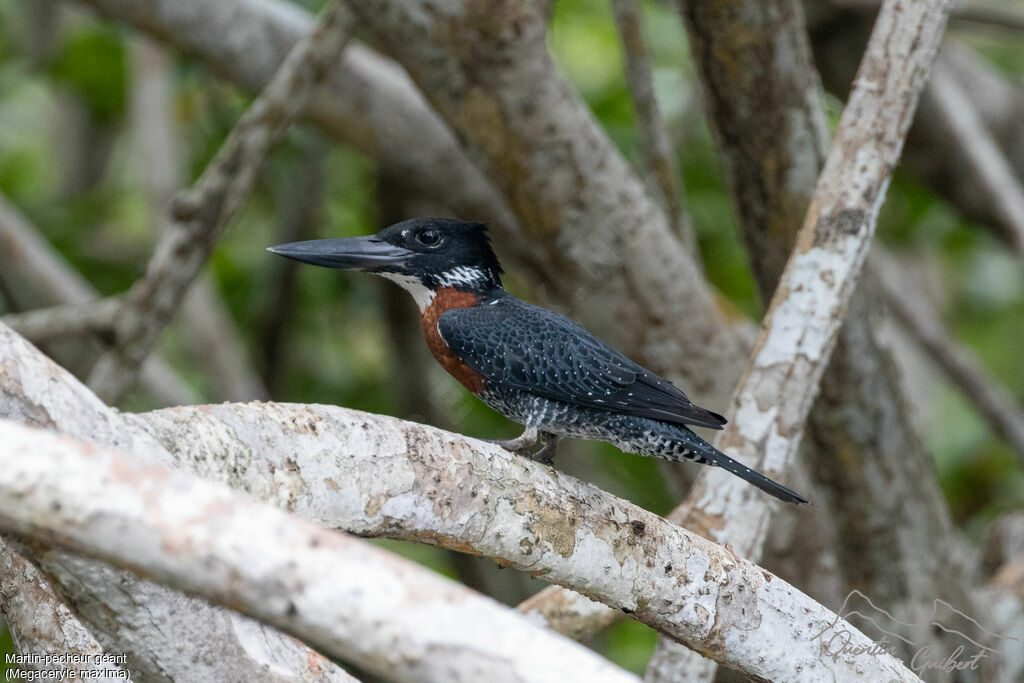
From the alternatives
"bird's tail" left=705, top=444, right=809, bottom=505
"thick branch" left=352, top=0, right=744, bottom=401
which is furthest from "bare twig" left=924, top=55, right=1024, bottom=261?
"bird's tail" left=705, top=444, right=809, bottom=505

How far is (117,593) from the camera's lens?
6.16ft

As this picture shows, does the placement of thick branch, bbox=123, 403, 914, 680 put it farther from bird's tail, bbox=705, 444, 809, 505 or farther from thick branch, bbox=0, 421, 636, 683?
thick branch, bbox=0, 421, 636, 683

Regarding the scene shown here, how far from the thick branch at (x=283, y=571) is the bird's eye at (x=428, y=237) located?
195 centimetres

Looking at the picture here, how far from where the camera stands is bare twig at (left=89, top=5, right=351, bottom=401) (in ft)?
15.1

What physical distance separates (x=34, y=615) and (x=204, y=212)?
274cm

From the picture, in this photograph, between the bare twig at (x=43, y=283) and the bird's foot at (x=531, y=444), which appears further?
the bare twig at (x=43, y=283)


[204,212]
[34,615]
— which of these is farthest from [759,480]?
[204,212]

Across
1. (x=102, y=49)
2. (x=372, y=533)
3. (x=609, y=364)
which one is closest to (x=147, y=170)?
(x=102, y=49)

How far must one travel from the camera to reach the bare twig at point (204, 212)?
460 centimetres

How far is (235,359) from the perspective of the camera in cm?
627

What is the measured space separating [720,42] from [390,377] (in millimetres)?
3884

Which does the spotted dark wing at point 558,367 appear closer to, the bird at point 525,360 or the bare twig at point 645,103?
the bird at point 525,360

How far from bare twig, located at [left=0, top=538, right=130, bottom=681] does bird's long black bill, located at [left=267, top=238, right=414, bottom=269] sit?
1.00m

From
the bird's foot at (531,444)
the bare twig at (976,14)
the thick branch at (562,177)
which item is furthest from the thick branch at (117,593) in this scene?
the bare twig at (976,14)
